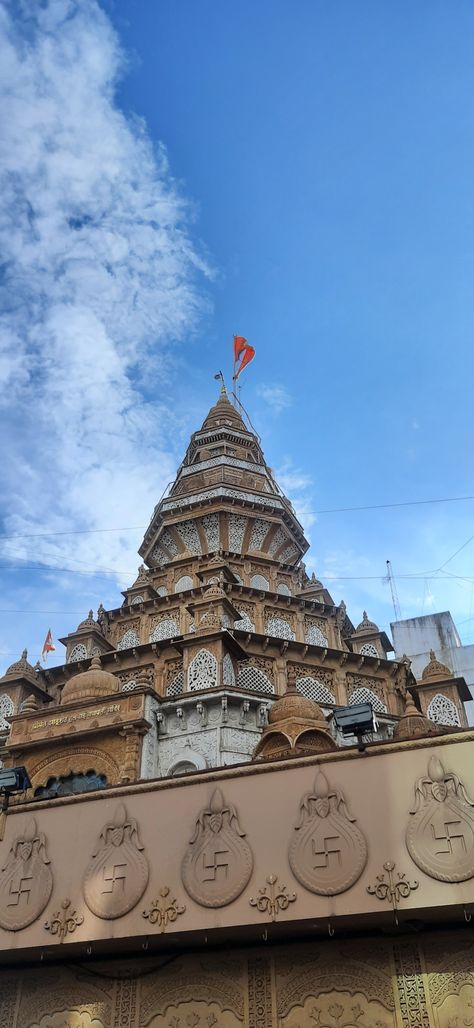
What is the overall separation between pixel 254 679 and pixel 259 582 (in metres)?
8.34

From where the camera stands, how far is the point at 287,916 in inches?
463

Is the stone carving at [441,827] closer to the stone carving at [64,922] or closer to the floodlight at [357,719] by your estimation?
the floodlight at [357,719]

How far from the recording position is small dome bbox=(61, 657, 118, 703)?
78.8 feet

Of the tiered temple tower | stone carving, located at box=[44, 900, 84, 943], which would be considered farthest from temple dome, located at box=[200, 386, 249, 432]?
stone carving, located at box=[44, 900, 84, 943]

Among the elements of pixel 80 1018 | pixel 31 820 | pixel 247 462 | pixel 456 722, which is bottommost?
pixel 80 1018

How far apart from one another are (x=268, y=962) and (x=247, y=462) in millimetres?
33292

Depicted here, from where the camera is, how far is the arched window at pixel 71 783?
21.7 m

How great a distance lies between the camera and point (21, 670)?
102 ft

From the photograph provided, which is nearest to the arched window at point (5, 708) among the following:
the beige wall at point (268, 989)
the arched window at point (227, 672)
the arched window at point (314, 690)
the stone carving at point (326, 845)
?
the arched window at point (227, 672)

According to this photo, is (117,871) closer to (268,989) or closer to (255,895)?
(255,895)

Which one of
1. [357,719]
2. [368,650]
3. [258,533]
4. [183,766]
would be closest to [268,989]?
[357,719]

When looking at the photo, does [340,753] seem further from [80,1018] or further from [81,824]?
[80,1018]

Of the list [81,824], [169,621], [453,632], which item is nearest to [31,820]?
[81,824]

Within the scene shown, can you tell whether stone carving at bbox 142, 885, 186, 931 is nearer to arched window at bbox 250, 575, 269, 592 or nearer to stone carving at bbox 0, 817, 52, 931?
stone carving at bbox 0, 817, 52, 931
